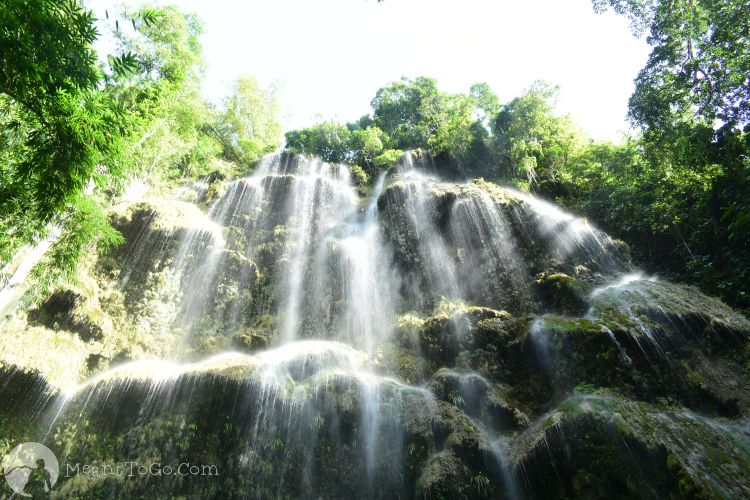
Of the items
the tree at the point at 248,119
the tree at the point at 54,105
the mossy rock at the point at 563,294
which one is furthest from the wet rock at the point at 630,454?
the tree at the point at 248,119

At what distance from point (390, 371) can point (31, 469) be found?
8158 mm

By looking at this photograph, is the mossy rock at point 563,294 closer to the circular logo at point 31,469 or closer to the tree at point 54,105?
the tree at point 54,105

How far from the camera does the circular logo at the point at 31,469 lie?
7.55 m

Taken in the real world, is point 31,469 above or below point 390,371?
below

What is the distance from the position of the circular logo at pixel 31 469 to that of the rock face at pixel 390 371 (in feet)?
0.82

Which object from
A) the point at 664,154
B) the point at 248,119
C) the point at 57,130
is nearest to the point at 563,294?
the point at 664,154

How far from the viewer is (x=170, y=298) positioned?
12516 mm

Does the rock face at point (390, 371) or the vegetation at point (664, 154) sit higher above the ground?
the vegetation at point (664, 154)

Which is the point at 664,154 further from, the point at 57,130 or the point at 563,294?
the point at 57,130

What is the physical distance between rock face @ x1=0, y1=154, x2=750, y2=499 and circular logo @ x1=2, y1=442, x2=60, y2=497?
9.8 inches

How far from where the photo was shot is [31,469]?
7.86 m

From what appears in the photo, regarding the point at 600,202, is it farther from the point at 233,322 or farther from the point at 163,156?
the point at 163,156

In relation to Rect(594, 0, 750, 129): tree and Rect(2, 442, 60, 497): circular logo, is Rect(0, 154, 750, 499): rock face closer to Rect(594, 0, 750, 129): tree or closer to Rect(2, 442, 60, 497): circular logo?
Rect(2, 442, 60, 497): circular logo

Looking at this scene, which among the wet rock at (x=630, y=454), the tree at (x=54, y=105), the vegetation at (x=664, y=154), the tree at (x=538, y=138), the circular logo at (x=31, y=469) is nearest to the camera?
the tree at (x=54, y=105)
